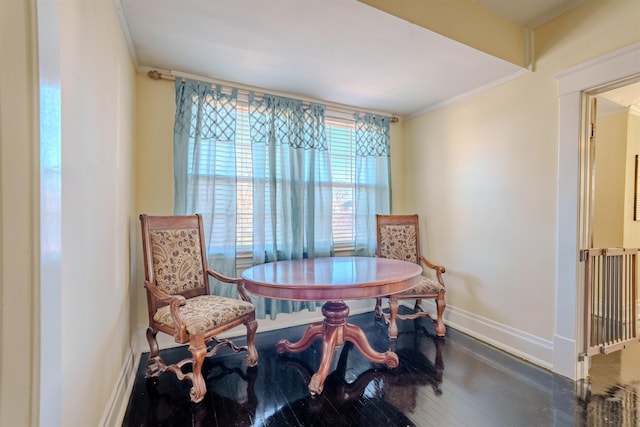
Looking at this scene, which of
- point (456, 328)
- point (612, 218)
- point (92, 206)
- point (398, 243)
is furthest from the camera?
point (612, 218)

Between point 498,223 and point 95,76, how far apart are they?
9.54ft

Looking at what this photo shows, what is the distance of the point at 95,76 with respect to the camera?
1292 millimetres

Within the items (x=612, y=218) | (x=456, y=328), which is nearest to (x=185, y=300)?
(x=456, y=328)

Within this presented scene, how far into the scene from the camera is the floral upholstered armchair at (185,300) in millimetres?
1764

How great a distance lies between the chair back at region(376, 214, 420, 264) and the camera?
309cm

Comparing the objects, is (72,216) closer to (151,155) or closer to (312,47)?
(151,155)

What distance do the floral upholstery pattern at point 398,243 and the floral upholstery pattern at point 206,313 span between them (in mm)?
1568

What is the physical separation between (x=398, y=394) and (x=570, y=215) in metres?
1.68

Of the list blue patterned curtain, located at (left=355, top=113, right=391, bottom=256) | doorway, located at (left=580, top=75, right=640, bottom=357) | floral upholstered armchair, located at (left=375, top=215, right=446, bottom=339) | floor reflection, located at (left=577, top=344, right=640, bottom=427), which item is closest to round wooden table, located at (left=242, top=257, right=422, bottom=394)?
floral upholstered armchair, located at (left=375, top=215, right=446, bottom=339)

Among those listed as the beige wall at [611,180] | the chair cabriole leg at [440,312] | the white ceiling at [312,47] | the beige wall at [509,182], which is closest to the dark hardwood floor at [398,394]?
the chair cabriole leg at [440,312]

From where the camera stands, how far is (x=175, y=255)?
2.18 meters

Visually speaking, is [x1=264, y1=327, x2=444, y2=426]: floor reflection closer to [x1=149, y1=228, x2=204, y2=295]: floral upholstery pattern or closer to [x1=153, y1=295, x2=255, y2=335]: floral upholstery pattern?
[x1=153, y1=295, x2=255, y2=335]: floral upholstery pattern

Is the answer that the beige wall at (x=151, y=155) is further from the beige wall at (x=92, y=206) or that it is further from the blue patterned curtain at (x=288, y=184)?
the blue patterned curtain at (x=288, y=184)

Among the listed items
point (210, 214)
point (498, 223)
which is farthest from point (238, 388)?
point (498, 223)
